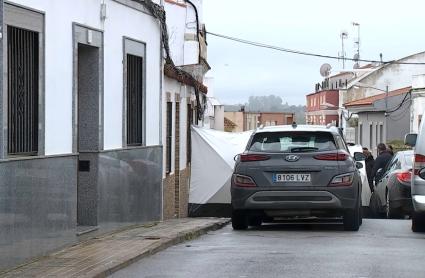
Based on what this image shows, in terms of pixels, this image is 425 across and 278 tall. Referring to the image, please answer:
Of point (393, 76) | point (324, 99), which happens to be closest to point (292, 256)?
point (393, 76)

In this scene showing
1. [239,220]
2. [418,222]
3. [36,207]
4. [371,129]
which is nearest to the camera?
[36,207]

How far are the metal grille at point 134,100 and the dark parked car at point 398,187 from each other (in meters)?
5.48

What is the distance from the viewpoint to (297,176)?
13.0 m

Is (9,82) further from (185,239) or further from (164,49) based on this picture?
(164,49)

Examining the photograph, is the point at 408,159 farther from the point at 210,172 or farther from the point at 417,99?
the point at 417,99

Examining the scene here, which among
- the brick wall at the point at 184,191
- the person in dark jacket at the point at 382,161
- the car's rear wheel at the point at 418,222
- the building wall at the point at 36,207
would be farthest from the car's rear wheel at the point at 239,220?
the person in dark jacket at the point at 382,161

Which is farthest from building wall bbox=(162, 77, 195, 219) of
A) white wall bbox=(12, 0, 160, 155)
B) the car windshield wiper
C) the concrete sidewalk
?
the car windshield wiper

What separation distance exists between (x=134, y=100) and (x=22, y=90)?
530 centimetres

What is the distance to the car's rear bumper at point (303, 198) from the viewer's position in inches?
511

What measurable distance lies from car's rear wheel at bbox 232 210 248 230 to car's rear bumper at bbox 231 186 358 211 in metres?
0.52

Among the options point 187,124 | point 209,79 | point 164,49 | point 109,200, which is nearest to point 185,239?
point 109,200

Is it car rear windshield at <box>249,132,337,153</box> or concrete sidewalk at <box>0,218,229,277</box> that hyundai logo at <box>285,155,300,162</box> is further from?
concrete sidewalk at <box>0,218,229,277</box>

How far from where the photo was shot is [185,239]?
12.5m

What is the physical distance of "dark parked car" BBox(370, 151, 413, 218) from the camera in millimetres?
16875
